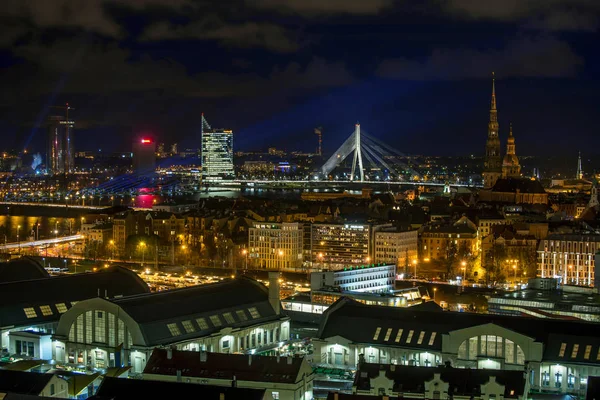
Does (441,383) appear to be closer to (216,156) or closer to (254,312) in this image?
(254,312)

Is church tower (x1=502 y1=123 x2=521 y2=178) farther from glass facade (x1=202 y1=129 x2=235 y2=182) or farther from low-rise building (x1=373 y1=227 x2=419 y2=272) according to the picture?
glass facade (x1=202 y1=129 x2=235 y2=182)

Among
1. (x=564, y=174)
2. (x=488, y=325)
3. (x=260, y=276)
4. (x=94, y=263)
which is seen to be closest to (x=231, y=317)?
(x=488, y=325)

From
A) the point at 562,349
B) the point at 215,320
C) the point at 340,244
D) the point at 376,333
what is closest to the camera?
the point at 562,349

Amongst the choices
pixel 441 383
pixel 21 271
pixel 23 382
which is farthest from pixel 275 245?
pixel 23 382

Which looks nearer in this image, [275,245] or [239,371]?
[239,371]

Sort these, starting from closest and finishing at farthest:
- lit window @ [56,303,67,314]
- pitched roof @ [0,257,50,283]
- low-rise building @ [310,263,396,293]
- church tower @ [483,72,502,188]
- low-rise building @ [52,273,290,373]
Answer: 1. low-rise building @ [52,273,290,373]
2. lit window @ [56,303,67,314]
3. pitched roof @ [0,257,50,283]
4. low-rise building @ [310,263,396,293]
5. church tower @ [483,72,502,188]

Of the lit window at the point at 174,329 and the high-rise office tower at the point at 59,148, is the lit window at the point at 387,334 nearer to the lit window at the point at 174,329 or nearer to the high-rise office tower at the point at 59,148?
the lit window at the point at 174,329

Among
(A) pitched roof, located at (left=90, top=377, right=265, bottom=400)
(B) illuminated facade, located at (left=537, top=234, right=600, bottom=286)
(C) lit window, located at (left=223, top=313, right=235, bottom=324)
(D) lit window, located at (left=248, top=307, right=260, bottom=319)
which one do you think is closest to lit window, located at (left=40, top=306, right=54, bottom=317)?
(C) lit window, located at (left=223, top=313, right=235, bottom=324)
